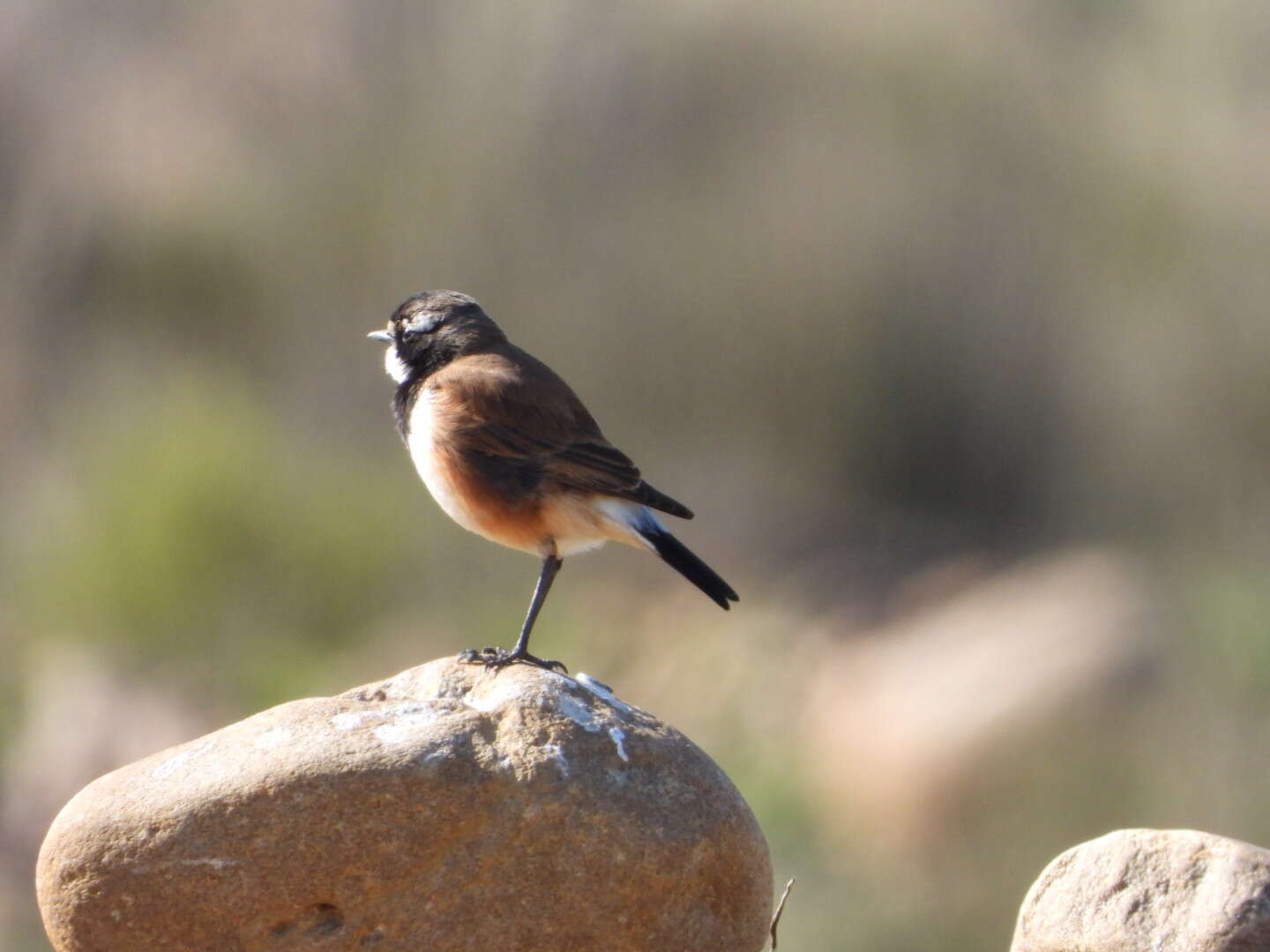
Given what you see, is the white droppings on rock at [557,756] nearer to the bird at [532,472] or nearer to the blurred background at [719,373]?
the bird at [532,472]

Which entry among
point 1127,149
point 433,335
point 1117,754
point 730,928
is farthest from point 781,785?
point 730,928

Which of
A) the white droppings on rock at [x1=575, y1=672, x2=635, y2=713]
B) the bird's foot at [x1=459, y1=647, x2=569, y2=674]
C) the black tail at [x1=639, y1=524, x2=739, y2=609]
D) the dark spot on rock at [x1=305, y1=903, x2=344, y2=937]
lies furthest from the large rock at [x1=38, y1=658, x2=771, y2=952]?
the black tail at [x1=639, y1=524, x2=739, y2=609]

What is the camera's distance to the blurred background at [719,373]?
1261cm

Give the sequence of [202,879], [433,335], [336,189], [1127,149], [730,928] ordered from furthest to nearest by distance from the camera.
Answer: [336,189] < [1127,149] < [433,335] < [730,928] < [202,879]

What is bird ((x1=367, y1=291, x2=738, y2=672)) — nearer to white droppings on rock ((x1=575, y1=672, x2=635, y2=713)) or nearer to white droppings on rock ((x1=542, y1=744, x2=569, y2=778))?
white droppings on rock ((x1=575, y1=672, x2=635, y2=713))

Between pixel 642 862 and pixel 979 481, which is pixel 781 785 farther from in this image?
pixel 642 862

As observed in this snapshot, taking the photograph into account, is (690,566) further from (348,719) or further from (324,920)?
(324,920)

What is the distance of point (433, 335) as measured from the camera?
6535 millimetres

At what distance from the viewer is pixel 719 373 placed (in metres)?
15.5

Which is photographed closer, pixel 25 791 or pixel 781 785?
pixel 781 785

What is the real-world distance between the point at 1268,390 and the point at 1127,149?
215 cm

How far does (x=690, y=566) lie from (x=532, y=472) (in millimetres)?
613

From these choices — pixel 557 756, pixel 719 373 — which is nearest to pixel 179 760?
pixel 557 756

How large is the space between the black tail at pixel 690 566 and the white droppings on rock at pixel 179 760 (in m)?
1.75
